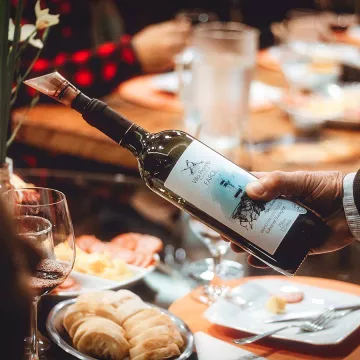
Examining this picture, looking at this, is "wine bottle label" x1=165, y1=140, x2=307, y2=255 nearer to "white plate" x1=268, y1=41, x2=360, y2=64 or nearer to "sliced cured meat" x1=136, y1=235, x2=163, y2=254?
"sliced cured meat" x1=136, y1=235, x2=163, y2=254

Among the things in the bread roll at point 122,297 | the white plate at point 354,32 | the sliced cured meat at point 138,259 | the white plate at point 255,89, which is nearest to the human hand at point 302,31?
the white plate at point 255,89

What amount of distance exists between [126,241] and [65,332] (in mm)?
404

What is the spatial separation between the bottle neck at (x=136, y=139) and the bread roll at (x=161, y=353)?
28 cm

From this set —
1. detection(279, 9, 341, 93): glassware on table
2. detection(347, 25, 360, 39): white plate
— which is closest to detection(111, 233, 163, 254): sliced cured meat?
detection(279, 9, 341, 93): glassware on table

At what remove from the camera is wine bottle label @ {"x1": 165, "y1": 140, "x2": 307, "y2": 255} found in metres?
0.90

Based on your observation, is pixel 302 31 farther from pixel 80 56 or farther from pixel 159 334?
pixel 159 334

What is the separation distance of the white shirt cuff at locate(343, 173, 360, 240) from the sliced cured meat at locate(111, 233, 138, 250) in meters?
0.43

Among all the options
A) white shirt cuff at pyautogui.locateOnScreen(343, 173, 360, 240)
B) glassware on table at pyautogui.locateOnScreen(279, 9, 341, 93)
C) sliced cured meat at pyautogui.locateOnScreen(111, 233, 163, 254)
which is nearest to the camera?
white shirt cuff at pyautogui.locateOnScreen(343, 173, 360, 240)

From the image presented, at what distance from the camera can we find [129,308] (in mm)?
985

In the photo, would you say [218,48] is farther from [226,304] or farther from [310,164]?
[226,304]

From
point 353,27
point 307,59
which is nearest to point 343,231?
point 307,59

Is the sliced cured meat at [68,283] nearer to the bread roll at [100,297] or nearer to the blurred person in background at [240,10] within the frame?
the bread roll at [100,297]

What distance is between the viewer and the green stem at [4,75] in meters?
0.95

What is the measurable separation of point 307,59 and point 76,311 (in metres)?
1.73
